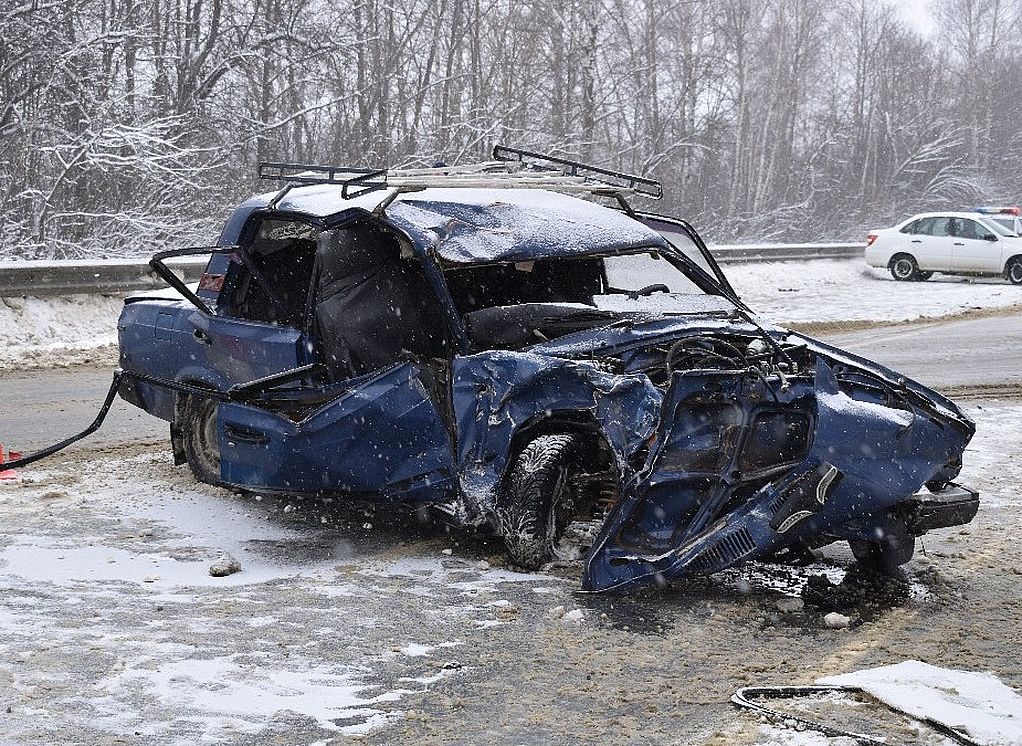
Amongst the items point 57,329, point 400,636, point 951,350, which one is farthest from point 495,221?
point 57,329

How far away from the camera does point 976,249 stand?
25.5 m

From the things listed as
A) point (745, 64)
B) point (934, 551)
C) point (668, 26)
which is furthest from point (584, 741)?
point (745, 64)

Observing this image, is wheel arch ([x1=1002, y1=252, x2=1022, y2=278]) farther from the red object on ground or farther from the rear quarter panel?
the red object on ground

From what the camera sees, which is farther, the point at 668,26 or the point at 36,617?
the point at 668,26

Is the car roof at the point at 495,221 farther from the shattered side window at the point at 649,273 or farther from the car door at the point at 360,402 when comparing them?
the car door at the point at 360,402

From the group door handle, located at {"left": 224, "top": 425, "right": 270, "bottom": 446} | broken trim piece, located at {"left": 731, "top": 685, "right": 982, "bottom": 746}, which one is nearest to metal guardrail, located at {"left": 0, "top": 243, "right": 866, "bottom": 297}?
door handle, located at {"left": 224, "top": 425, "right": 270, "bottom": 446}

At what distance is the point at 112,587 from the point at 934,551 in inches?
159

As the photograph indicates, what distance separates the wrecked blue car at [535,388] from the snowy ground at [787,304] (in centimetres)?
679

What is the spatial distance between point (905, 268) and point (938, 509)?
69.2 ft

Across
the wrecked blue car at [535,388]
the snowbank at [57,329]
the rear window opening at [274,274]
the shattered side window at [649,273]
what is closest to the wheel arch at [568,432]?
the wrecked blue car at [535,388]

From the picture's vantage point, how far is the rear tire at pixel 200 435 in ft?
26.1

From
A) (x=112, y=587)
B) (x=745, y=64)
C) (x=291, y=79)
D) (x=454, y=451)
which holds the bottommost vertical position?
(x=112, y=587)

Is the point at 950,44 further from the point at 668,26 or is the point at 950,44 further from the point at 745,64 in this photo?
the point at 668,26

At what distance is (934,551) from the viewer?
6.73m
